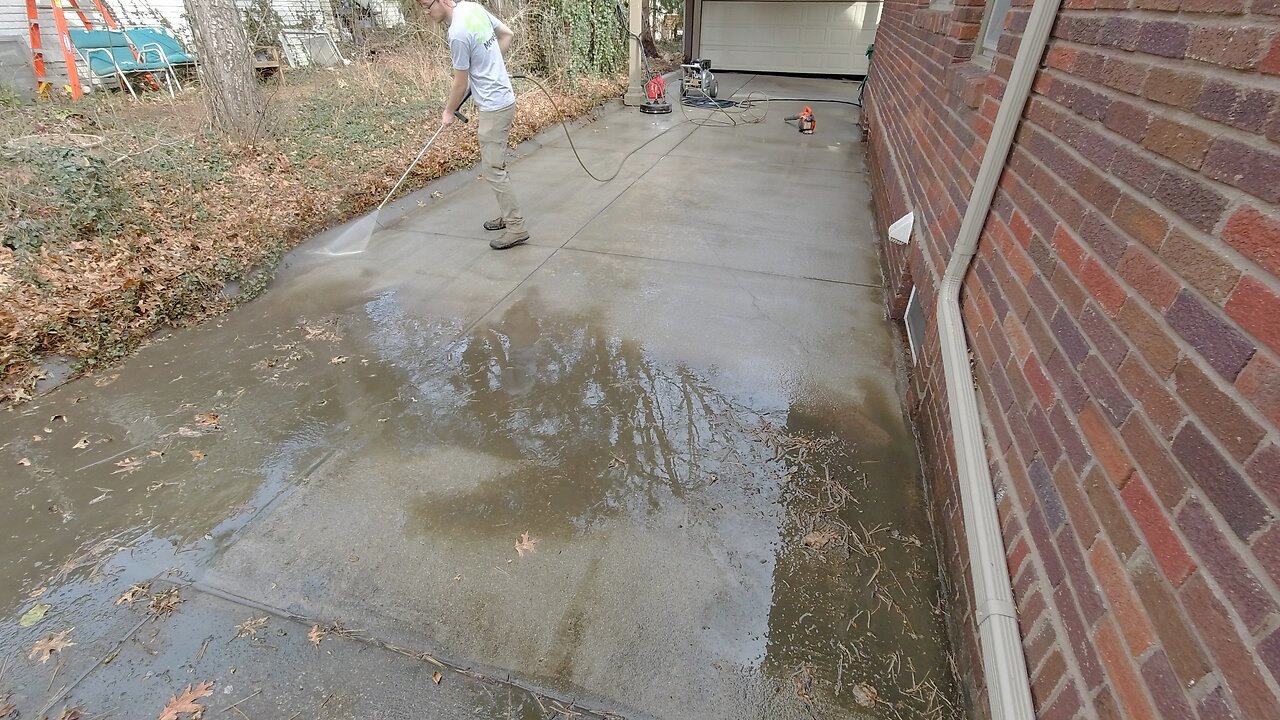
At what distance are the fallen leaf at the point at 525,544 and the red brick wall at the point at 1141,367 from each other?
1.43m

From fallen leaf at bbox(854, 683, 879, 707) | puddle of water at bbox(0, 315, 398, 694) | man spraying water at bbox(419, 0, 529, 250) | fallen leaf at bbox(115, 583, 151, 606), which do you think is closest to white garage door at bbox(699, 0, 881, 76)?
man spraying water at bbox(419, 0, 529, 250)

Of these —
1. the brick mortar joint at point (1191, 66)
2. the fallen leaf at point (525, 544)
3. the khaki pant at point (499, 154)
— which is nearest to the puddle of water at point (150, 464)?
the fallen leaf at point (525, 544)

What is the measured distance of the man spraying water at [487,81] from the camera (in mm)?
3992

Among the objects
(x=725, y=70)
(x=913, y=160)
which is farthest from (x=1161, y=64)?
(x=725, y=70)

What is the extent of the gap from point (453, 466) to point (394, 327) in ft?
4.50

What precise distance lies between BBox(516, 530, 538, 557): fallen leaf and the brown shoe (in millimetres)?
2834

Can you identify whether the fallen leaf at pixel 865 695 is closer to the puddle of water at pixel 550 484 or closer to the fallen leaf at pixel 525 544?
the puddle of water at pixel 550 484

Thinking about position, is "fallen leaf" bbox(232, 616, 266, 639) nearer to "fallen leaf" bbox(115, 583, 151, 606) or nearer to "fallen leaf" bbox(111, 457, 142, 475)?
"fallen leaf" bbox(115, 583, 151, 606)

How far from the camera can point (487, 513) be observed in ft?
7.49

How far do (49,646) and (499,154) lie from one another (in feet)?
11.9

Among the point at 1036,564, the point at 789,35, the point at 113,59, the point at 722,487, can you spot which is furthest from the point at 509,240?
the point at 789,35

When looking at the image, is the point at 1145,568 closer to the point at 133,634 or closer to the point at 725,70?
the point at 133,634

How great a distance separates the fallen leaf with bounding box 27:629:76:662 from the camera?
70.9 inches

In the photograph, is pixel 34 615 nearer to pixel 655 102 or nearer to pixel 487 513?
pixel 487 513
